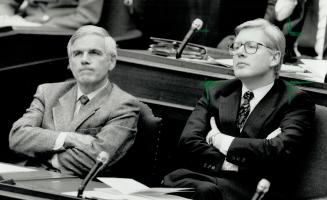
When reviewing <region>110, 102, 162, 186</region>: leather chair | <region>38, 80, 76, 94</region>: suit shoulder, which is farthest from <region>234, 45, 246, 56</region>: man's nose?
<region>38, 80, 76, 94</region>: suit shoulder

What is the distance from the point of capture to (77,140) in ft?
11.8

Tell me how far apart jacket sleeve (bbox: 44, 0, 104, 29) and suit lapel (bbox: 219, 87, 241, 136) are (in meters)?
1.90

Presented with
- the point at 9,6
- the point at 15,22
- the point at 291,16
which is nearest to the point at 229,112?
the point at 291,16

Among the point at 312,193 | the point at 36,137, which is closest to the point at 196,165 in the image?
the point at 312,193

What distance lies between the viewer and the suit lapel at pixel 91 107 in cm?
372

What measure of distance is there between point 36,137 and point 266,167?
1.12 meters

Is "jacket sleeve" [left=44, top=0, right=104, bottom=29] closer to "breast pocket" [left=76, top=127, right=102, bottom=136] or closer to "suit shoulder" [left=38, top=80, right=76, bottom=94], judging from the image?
"suit shoulder" [left=38, top=80, right=76, bottom=94]

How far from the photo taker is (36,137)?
3.67 metres

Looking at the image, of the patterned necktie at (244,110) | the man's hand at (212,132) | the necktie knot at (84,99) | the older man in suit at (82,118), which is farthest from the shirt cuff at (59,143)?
the patterned necktie at (244,110)

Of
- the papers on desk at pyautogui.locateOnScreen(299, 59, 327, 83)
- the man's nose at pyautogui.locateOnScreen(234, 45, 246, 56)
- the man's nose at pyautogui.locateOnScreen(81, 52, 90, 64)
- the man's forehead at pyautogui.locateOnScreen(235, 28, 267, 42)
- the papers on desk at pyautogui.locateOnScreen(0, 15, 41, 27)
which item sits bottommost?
the papers on desk at pyautogui.locateOnScreen(299, 59, 327, 83)

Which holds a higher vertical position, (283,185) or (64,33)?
(64,33)

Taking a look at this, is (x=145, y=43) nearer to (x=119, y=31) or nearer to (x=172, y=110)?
(x=119, y=31)

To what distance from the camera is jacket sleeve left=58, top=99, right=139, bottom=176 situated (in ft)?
11.7

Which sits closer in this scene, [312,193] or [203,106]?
[312,193]
